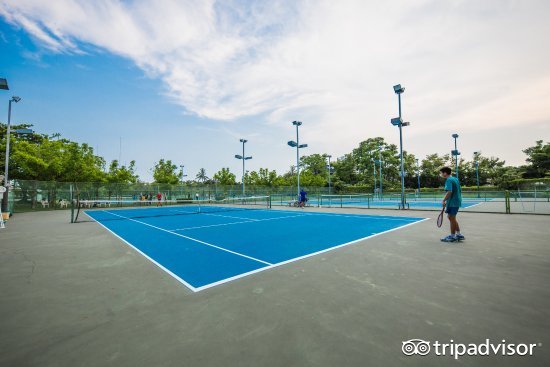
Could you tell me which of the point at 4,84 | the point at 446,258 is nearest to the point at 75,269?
the point at 446,258

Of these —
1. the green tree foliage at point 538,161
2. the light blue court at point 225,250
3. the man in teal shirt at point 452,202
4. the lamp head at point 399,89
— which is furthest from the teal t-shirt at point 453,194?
the green tree foliage at point 538,161

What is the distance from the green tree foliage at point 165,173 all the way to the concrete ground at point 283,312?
127 ft

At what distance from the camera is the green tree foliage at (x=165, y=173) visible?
4179cm

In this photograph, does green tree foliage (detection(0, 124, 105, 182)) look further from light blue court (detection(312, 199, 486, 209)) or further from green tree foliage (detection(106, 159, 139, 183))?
light blue court (detection(312, 199, 486, 209))

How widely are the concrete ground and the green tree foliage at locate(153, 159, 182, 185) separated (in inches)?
1528

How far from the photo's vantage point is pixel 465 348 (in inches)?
93.2

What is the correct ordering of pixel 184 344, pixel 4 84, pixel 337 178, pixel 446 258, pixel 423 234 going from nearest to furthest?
pixel 184 344 → pixel 446 258 → pixel 423 234 → pixel 4 84 → pixel 337 178

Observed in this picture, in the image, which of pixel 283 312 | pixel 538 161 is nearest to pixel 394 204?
pixel 283 312

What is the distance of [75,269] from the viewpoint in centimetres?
504

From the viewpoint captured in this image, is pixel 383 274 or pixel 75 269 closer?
pixel 383 274

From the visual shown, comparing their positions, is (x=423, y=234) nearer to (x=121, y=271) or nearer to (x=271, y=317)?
(x=271, y=317)

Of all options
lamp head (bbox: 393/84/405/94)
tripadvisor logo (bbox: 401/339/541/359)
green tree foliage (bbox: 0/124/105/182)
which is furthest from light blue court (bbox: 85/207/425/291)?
green tree foliage (bbox: 0/124/105/182)

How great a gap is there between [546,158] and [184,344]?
7750cm

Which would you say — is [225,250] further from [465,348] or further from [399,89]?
[399,89]
